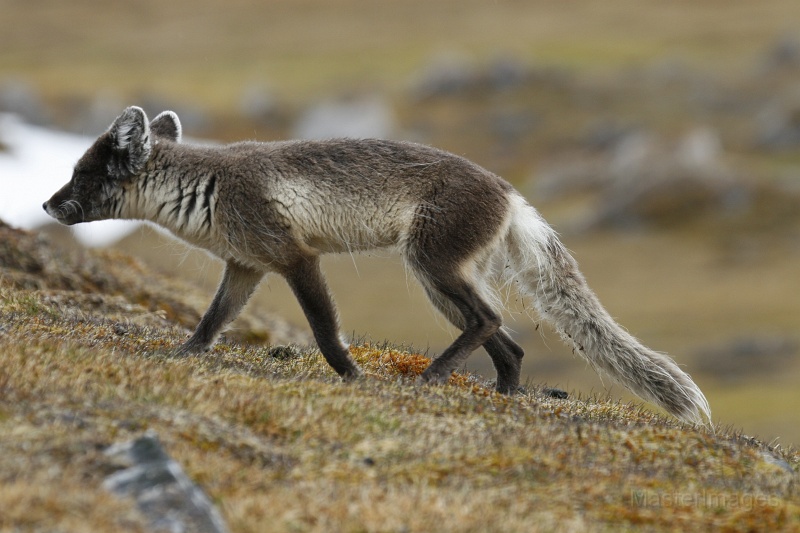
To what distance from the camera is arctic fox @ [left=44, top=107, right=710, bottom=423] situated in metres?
8.99

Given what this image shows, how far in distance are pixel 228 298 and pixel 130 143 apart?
179 centimetres

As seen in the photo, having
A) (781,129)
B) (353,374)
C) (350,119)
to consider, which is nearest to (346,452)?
(353,374)

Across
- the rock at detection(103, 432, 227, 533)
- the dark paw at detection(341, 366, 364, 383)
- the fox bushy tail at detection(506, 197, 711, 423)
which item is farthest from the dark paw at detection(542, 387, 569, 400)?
the rock at detection(103, 432, 227, 533)

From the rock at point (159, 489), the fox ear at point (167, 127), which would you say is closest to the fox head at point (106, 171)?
the fox ear at point (167, 127)

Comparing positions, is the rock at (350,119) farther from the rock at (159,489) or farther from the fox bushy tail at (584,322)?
the rock at (159,489)

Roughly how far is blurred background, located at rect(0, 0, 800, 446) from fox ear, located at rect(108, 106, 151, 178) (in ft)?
4.95

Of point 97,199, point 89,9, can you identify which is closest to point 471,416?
point 97,199

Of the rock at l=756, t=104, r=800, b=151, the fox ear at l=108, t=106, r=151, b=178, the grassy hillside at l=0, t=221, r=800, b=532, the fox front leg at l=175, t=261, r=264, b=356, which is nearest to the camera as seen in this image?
the grassy hillside at l=0, t=221, r=800, b=532

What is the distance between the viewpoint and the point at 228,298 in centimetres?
980

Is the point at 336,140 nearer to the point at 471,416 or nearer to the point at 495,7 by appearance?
the point at 471,416

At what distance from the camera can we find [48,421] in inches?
231

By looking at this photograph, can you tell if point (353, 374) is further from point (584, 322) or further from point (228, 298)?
point (584, 322)

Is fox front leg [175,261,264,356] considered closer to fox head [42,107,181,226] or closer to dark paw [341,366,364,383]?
fox head [42,107,181,226]

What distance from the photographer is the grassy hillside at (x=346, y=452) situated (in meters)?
5.27
